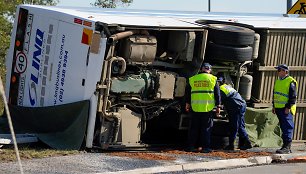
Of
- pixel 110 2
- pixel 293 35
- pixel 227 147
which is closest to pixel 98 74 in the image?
pixel 227 147

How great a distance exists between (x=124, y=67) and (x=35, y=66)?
1.98 m

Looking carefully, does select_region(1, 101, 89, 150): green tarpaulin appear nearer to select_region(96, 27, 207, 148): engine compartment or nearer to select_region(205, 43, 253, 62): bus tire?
select_region(96, 27, 207, 148): engine compartment

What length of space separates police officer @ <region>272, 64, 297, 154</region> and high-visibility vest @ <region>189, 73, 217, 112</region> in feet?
4.23

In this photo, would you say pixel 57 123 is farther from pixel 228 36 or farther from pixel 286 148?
pixel 286 148

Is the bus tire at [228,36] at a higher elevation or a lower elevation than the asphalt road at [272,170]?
higher

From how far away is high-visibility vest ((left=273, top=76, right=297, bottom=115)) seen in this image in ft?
44.2

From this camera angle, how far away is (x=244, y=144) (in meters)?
13.8

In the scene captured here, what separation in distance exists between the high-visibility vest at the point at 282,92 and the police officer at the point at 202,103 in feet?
3.81

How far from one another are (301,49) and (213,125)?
2.42 meters

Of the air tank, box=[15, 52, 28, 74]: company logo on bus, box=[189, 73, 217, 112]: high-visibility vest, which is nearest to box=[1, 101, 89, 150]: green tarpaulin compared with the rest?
box=[15, 52, 28, 74]: company logo on bus

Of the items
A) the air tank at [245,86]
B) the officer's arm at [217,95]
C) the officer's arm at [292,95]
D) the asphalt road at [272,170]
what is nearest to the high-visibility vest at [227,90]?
the officer's arm at [217,95]

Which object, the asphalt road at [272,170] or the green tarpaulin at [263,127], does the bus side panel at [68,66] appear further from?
the green tarpaulin at [263,127]

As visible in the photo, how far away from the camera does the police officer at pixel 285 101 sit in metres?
13.4

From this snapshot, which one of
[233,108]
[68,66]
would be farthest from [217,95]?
[68,66]
